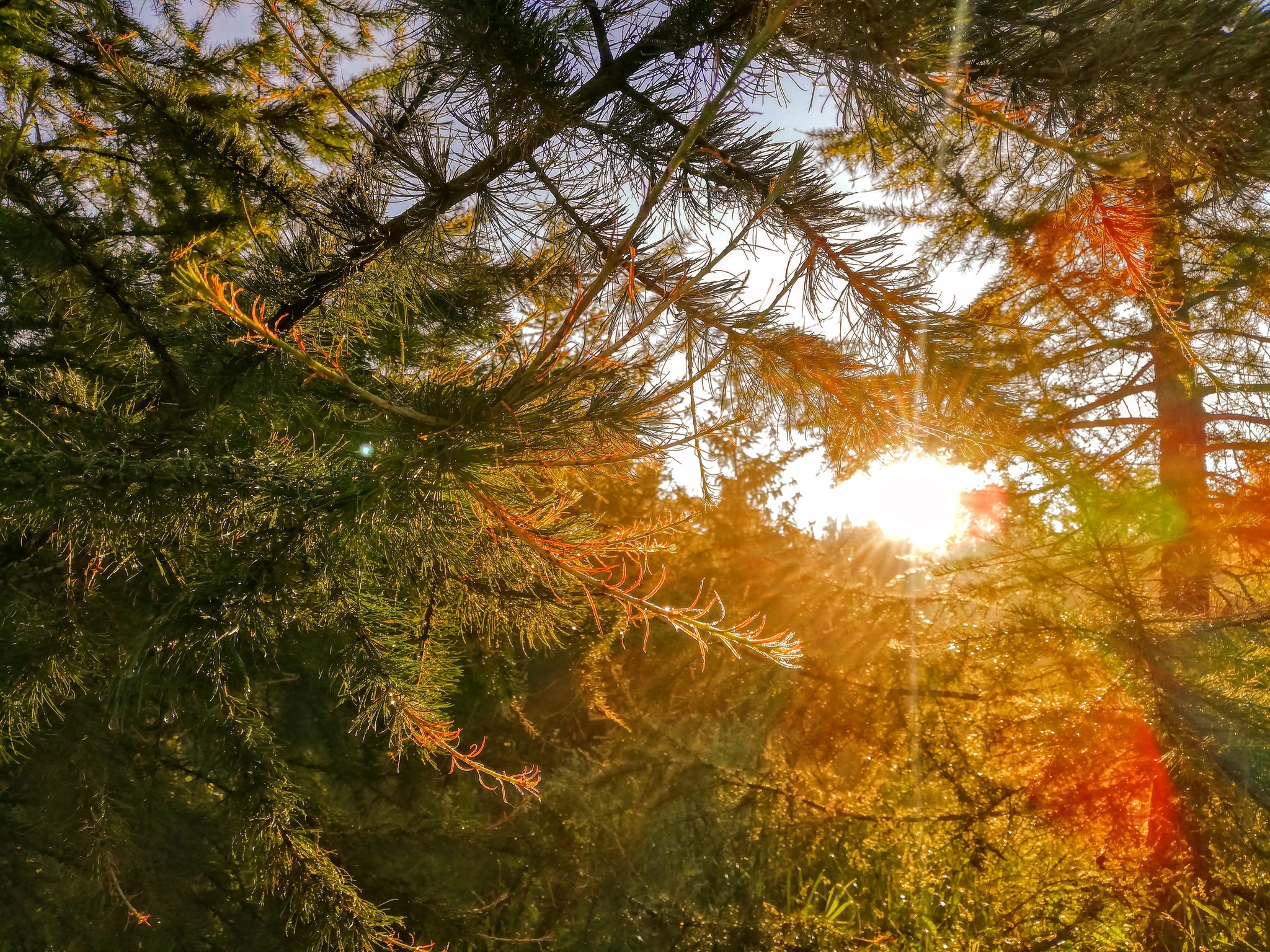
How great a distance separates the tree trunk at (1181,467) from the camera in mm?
3633

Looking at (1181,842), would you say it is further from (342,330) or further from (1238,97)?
(342,330)

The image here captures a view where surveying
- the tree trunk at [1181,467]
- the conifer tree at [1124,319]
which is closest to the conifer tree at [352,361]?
the conifer tree at [1124,319]

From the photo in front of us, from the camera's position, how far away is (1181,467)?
4039 millimetres

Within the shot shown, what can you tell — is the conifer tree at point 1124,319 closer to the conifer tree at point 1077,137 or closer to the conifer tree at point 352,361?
the conifer tree at point 1077,137

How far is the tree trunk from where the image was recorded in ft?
11.9

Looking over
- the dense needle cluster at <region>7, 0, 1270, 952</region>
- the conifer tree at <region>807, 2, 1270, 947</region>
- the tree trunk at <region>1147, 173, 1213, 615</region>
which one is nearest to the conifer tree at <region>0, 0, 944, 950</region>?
the dense needle cluster at <region>7, 0, 1270, 952</region>

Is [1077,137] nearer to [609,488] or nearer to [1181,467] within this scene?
[1181,467]

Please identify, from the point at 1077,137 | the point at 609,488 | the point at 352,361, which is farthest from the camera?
the point at 609,488

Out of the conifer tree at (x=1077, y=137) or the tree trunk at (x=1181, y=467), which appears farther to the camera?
the tree trunk at (x=1181, y=467)

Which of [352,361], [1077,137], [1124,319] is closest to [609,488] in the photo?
[352,361]

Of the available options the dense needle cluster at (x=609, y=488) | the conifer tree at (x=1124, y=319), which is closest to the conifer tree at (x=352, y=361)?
the dense needle cluster at (x=609, y=488)

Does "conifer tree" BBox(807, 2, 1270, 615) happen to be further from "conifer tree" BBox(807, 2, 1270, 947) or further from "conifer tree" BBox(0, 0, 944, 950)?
"conifer tree" BBox(0, 0, 944, 950)

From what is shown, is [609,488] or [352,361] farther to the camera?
[609,488]

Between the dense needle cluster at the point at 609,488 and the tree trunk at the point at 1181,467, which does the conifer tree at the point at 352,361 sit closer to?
the dense needle cluster at the point at 609,488
